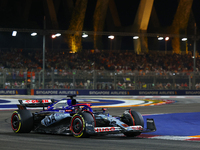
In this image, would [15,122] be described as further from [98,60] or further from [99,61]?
[98,60]

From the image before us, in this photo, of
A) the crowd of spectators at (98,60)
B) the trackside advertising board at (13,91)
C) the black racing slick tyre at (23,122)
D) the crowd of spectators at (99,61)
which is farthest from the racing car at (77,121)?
the crowd of spectators at (98,60)

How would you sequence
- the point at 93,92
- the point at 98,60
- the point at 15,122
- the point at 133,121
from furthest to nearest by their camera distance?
the point at 98,60
the point at 93,92
the point at 15,122
the point at 133,121

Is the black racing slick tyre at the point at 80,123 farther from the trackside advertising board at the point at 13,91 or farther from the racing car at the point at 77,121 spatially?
the trackside advertising board at the point at 13,91

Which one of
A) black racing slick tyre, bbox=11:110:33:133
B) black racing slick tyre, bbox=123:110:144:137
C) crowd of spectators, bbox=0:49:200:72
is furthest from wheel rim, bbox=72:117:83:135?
crowd of spectators, bbox=0:49:200:72

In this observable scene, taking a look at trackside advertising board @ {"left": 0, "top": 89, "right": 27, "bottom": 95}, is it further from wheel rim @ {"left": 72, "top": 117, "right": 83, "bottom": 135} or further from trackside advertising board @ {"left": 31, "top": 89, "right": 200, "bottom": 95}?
wheel rim @ {"left": 72, "top": 117, "right": 83, "bottom": 135}

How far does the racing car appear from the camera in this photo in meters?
8.61

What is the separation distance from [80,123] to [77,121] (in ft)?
0.58

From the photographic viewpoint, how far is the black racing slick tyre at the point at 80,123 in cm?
853

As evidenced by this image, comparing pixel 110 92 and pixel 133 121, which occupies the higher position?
pixel 110 92

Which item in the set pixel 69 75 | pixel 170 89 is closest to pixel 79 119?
pixel 69 75

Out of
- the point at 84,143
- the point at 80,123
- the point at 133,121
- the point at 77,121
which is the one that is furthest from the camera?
the point at 133,121

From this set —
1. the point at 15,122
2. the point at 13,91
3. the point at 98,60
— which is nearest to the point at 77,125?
the point at 15,122

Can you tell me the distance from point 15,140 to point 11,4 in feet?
187

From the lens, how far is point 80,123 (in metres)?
8.60
